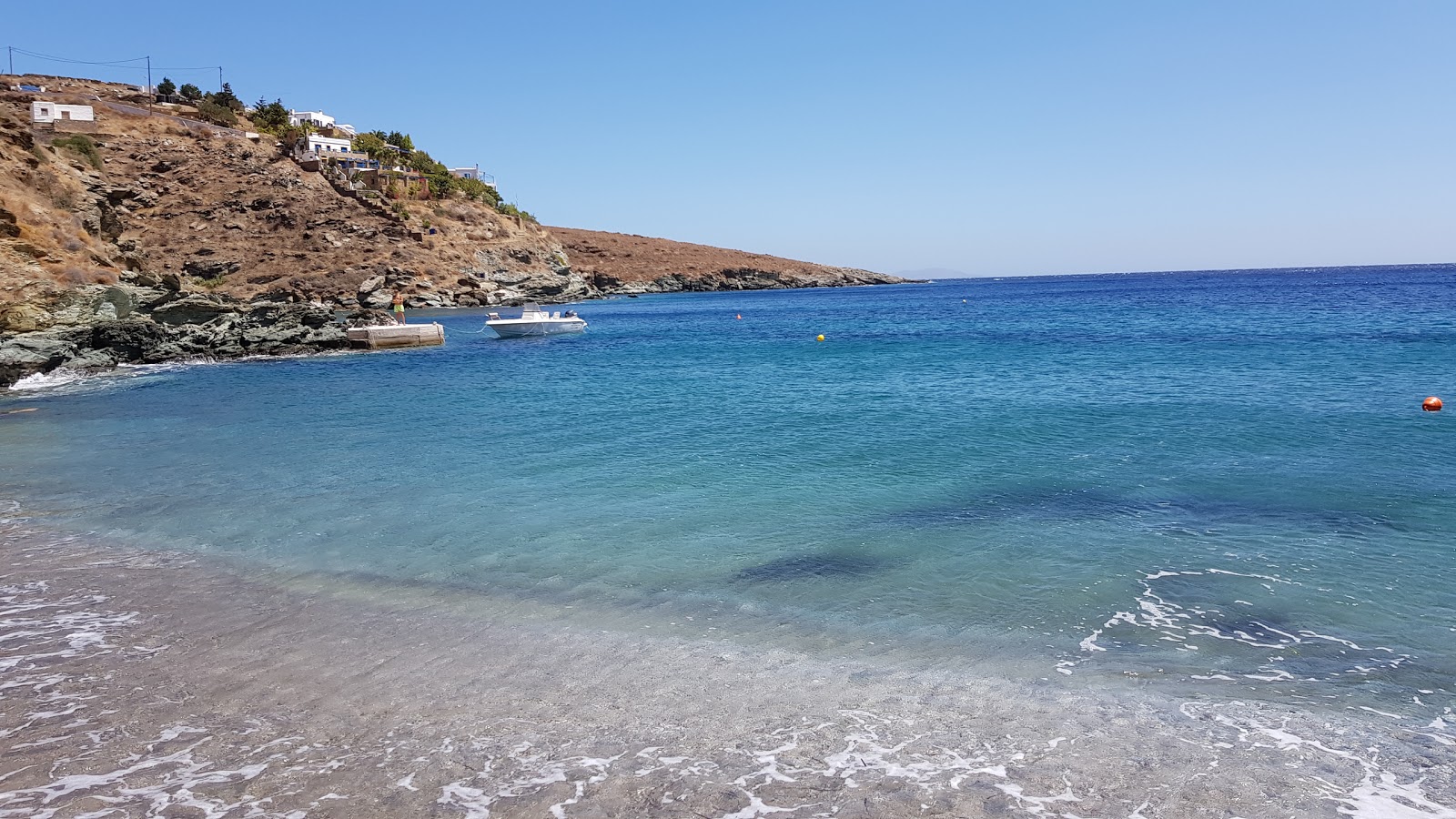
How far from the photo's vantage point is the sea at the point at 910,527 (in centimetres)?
559

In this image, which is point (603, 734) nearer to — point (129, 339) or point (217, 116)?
point (129, 339)

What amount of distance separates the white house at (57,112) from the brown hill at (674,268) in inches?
2111

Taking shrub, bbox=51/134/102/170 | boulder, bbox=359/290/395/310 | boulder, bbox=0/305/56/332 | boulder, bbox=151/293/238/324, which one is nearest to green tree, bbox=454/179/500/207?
boulder, bbox=359/290/395/310

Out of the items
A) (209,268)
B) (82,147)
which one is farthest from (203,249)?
(82,147)

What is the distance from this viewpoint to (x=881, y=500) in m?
11.1

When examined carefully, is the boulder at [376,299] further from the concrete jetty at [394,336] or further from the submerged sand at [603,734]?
the submerged sand at [603,734]

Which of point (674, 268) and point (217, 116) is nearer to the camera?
point (217, 116)

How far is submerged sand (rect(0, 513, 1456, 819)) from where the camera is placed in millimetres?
4508

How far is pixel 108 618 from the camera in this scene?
7.22m

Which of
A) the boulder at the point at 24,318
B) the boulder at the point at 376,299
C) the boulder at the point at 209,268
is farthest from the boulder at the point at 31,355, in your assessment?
the boulder at the point at 209,268

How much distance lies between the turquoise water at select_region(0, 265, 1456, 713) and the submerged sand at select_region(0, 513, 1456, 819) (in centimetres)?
65

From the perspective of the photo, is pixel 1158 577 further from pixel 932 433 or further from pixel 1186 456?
pixel 932 433

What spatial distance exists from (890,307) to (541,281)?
1306 inches

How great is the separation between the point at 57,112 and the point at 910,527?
75557 mm
